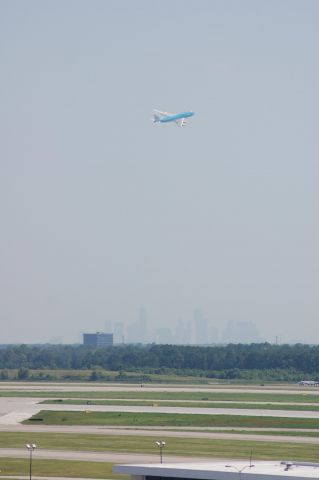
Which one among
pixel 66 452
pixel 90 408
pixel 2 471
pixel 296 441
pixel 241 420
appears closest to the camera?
pixel 2 471

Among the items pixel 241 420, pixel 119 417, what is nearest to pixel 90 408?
pixel 119 417

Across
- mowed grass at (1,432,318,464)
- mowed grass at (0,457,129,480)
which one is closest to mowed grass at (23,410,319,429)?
mowed grass at (1,432,318,464)

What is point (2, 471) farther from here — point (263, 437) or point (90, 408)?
point (90, 408)

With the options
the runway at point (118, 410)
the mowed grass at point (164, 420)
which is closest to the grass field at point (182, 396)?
the runway at point (118, 410)

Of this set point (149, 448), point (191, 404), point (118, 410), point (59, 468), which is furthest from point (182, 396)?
point (59, 468)

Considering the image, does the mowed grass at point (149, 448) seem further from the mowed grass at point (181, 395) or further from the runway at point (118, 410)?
the mowed grass at point (181, 395)

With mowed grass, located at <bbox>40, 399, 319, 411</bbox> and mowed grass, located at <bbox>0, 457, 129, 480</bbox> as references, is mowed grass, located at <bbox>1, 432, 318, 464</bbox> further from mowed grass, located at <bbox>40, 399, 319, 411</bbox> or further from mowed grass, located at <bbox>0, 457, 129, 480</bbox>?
mowed grass, located at <bbox>40, 399, 319, 411</bbox>
